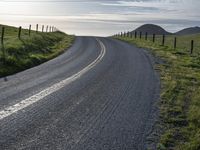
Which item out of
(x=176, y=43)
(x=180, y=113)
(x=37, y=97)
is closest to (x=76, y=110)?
(x=37, y=97)

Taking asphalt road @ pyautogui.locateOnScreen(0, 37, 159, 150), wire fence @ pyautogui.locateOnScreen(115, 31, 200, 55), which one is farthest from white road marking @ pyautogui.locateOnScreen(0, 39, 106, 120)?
wire fence @ pyautogui.locateOnScreen(115, 31, 200, 55)

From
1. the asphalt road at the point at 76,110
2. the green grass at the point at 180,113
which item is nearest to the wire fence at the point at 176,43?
the green grass at the point at 180,113

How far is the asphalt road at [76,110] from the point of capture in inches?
281

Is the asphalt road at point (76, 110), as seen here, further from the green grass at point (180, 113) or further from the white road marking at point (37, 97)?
the green grass at point (180, 113)

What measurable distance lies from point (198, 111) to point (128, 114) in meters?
1.88

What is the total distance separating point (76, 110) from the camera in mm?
9430

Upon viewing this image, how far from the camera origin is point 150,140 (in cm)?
753

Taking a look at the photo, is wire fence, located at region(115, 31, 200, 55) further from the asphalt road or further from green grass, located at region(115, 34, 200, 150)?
the asphalt road

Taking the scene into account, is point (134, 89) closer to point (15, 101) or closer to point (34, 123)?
point (15, 101)

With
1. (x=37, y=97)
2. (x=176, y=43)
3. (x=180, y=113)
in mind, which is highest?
(x=176, y=43)

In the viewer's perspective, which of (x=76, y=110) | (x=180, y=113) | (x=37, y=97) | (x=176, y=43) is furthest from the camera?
(x=176, y=43)

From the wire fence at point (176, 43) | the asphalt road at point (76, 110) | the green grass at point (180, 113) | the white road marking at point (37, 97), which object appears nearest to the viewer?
the asphalt road at point (76, 110)

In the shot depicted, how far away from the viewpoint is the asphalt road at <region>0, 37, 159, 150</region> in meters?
7.14

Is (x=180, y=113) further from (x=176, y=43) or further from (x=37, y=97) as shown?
(x=176, y=43)
